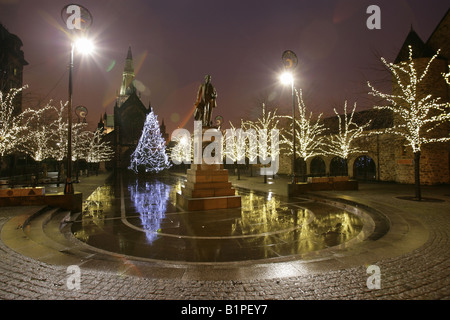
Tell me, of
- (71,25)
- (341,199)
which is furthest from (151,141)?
(341,199)

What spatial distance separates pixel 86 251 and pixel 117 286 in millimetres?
2490

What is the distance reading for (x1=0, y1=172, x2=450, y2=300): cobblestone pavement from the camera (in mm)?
3357

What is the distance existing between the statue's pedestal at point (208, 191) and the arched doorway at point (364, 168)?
21.2 metres

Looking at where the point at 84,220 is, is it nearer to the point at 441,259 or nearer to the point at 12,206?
the point at 12,206

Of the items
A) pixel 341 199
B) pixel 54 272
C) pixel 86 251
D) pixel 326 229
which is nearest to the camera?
pixel 54 272

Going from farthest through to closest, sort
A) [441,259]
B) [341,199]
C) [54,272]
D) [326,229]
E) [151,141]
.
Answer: [151,141]
[341,199]
[326,229]
[441,259]
[54,272]

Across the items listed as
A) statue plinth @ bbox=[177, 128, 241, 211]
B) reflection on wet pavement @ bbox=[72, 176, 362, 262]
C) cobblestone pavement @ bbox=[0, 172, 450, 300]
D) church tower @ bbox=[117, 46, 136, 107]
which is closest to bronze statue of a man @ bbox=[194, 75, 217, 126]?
statue plinth @ bbox=[177, 128, 241, 211]

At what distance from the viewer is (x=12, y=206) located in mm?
9539

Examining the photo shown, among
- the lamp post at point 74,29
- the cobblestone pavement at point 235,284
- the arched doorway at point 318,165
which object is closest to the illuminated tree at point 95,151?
the lamp post at point 74,29

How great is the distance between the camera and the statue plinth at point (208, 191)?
400 inches

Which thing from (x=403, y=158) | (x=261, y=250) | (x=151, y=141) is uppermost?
(x=151, y=141)

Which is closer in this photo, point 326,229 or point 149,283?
point 149,283

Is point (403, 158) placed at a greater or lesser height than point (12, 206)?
greater

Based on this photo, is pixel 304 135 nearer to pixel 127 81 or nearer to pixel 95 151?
pixel 95 151
